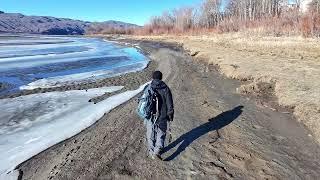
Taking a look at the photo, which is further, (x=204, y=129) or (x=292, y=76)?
(x=292, y=76)

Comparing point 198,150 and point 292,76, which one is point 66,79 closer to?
point 292,76

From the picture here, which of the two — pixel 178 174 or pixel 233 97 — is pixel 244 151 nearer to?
pixel 178 174

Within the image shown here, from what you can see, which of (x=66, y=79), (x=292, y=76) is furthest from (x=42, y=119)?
(x=292, y=76)

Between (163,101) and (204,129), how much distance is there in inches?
132

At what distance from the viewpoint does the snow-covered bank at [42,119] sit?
428 inches

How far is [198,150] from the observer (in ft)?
31.6

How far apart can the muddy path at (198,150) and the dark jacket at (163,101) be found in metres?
1.13

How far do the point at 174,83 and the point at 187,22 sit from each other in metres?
127

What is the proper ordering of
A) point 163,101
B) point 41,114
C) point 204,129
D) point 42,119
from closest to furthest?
point 163,101, point 204,129, point 42,119, point 41,114

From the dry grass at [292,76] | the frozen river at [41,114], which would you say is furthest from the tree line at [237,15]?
the frozen river at [41,114]

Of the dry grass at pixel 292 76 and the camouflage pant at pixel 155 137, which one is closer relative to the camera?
the camouflage pant at pixel 155 137

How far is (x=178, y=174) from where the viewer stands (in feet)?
26.8

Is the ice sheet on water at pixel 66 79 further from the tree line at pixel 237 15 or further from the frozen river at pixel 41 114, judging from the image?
the tree line at pixel 237 15

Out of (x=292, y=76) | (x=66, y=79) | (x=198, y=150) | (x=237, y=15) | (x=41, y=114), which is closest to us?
(x=198, y=150)
